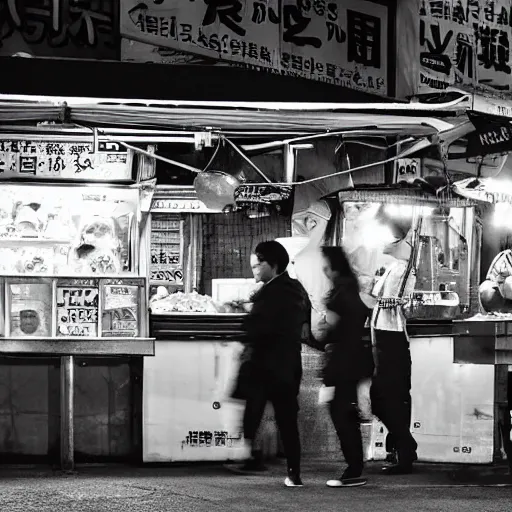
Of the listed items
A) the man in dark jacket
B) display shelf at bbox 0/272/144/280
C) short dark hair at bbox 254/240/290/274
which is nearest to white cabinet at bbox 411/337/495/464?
the man in dark jacket

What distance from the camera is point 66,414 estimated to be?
10.7 metres

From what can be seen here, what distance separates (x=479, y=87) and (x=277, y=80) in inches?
174

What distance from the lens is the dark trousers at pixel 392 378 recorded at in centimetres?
1095

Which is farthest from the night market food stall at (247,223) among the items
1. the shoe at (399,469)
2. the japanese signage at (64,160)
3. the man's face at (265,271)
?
the man's face at (265,271)

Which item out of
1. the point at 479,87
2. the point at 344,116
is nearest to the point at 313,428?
the point at 344,116

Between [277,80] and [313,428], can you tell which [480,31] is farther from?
[313,428]

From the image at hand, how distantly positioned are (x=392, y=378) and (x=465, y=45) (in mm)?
5286

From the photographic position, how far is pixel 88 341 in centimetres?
1059

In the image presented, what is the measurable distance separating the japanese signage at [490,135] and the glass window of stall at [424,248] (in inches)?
56.9

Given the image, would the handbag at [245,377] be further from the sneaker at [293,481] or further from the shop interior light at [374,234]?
the shop interior light at [374,234]

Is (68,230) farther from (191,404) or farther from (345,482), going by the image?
(345,482)

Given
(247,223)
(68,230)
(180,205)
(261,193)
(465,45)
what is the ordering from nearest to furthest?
(261,193)
(68,230)
(180,205)
(247,223)
(465,45)

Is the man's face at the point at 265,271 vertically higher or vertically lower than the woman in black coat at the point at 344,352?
higher

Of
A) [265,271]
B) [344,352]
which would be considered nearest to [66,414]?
[265,271]
